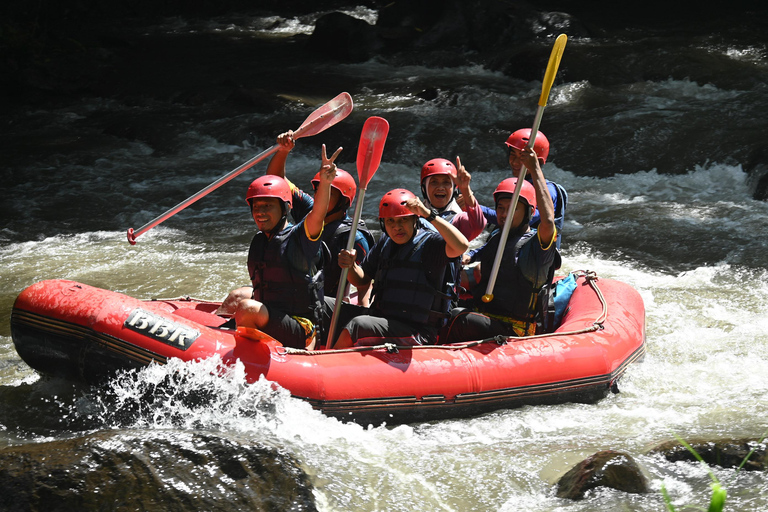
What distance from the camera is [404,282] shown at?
13.9ft

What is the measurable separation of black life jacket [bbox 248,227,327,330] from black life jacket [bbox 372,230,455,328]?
35 cm

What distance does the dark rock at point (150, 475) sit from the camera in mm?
2947

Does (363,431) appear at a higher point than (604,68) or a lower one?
lower

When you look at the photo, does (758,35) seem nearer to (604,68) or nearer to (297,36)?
(604,68)

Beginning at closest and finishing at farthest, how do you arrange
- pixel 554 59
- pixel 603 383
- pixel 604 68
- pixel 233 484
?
pixel 233 484 → pixel 603 383 → pixel 554 59 → pixel 604 68

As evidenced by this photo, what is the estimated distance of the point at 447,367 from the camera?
165 inches

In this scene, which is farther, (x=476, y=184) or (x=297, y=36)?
(x=297, y=36)

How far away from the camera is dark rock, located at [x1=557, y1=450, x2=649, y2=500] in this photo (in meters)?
3.30

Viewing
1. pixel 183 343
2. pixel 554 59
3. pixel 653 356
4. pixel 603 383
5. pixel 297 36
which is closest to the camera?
pixel 183 343

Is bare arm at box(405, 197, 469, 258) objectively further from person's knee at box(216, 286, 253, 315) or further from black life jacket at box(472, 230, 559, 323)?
person's knee at box(216, 286, 253, 315)

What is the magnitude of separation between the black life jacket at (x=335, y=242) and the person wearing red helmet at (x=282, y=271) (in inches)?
22.0

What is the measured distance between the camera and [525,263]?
175 inches

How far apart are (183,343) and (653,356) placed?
121 inches

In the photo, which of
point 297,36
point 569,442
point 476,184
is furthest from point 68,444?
point 297,36
